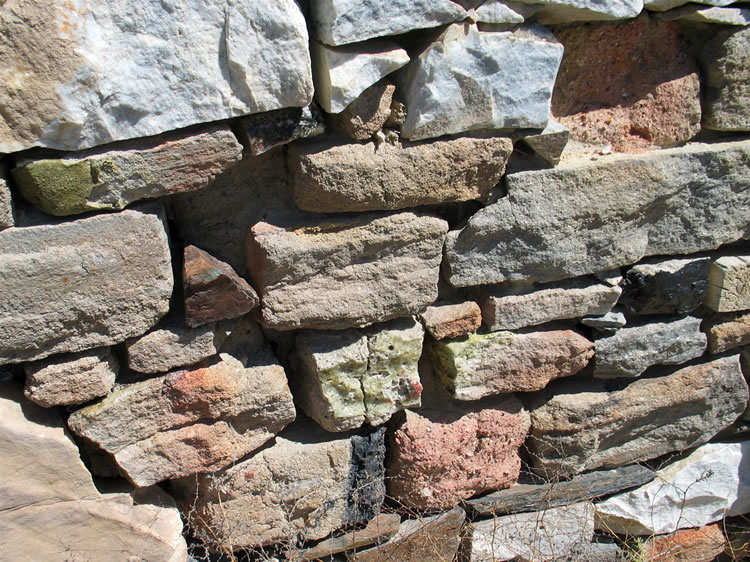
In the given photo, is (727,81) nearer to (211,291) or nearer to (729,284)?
(729,284)

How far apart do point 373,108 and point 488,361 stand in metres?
0.87

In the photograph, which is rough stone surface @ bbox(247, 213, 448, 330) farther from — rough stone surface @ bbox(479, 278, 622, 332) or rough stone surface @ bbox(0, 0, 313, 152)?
rough stone surface @ bbox(0, 0, 313, 152)

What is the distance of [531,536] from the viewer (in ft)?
7.52

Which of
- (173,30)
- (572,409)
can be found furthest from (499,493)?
(173,30)

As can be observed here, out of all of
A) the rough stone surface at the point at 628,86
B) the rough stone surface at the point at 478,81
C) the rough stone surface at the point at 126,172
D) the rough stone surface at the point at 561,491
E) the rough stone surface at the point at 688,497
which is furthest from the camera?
the rough stone surface at the point at 688,497

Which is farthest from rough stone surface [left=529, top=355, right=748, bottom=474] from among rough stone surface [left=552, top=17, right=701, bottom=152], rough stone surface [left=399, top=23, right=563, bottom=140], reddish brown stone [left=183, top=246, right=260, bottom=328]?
reddish brown stone [left=183, top=246, right=260, bottom=328]

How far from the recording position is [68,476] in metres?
1.64

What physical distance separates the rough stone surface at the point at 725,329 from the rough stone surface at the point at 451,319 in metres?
0.90

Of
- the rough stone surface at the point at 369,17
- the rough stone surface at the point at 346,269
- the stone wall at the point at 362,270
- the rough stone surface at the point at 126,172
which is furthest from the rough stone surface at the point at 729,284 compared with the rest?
the rough stone surface at the point at 126,172

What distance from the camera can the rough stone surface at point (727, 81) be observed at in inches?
76.0

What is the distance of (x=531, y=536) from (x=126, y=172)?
1740 mm

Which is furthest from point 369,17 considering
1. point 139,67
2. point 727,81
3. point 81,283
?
point 727,81

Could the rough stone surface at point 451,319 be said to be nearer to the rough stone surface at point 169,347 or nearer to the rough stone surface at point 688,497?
the rough stone surface at point 169,347

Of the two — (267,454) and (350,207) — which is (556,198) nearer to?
(350,207)
